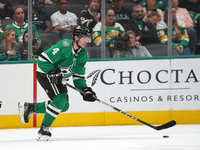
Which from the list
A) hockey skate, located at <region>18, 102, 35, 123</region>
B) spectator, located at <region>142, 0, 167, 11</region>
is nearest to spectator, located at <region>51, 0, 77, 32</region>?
spectator, located at <region>142, 0, 167, 11</region>

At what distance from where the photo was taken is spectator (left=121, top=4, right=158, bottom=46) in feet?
15.6

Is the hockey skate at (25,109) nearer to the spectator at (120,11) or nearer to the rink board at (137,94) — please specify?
the rink board at (137,94)

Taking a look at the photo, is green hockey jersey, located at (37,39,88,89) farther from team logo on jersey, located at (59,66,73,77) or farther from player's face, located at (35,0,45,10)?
player's face, located at (35,0,45,10)

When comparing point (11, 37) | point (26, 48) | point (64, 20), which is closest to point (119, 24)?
point (64, 20)

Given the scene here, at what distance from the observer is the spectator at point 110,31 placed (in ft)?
15.6

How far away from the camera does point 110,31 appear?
15.6ft

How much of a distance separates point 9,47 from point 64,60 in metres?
1.40

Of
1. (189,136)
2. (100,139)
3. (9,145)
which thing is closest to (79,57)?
(100,139)

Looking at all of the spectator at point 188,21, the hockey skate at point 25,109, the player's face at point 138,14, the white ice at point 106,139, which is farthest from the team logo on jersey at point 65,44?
the spectator at point 188,21

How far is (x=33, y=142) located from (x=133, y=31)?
6.83 ft

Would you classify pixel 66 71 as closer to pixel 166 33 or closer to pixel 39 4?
pixel 39 4

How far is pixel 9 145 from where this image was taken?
10.5 ft

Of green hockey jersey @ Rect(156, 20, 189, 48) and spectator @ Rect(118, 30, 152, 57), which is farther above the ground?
green hockey jersey @ Rect(156, 20, 189, 48)

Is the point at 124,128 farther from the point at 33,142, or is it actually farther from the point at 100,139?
the point at 33,142
